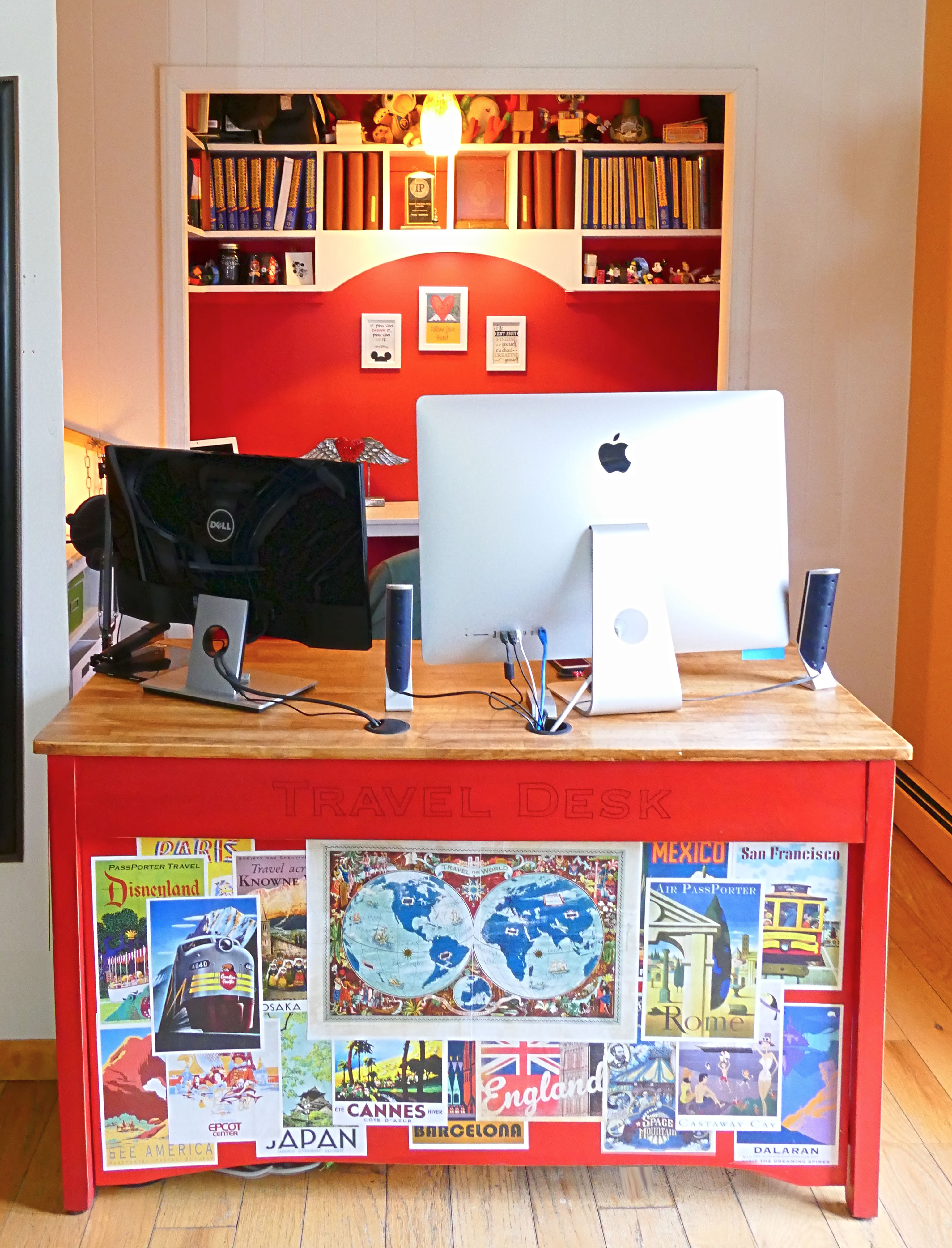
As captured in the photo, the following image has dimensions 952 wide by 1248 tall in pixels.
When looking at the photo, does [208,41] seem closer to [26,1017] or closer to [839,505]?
[839,505]

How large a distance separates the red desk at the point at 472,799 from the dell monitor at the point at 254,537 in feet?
0.74

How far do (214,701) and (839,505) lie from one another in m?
2.71

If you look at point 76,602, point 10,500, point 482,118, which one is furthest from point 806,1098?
point 482,118

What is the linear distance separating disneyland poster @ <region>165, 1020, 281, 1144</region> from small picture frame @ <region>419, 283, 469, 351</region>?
3.69 meters

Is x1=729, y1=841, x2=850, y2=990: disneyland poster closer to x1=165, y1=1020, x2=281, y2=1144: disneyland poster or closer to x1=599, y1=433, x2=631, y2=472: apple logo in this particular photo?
x1=599, y1=433, x2=631, y2=472: apple logo

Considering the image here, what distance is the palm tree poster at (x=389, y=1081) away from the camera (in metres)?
2.04

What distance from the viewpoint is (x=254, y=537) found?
6.96 feet

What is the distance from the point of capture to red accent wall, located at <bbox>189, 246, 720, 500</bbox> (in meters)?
5.14

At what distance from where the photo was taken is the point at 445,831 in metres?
1.97

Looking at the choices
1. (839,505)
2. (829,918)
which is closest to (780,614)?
(829,918)

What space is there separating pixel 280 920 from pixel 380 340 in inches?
142

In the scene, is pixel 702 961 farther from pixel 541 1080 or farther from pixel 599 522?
pixel 599 522

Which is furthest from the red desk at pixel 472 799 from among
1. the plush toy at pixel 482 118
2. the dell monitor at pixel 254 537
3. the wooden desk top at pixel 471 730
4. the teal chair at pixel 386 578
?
the plush toy at pixel 482 118

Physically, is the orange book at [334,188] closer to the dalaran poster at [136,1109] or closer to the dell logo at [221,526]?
the dell logo at [221,526]
